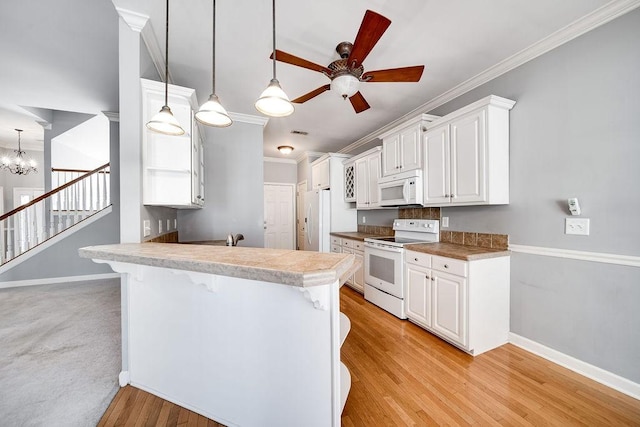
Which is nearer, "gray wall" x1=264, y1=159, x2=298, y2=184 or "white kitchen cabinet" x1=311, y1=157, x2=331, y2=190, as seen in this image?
"white kitchen cabinet" x1=311, y1=157, x2=331, y2=190

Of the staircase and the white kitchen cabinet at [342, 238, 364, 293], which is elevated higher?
the staircase

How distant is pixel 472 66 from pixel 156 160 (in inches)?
119

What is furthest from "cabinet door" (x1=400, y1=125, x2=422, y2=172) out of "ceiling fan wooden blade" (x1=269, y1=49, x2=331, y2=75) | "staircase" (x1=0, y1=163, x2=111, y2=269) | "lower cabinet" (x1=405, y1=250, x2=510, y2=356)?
"staircase" (x1=0, y1=163, x2=111, y2=269)

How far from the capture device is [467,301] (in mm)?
2141

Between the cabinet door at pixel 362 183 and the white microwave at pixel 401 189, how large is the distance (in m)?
0.54

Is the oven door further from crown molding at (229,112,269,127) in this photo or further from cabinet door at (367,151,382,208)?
crown molding at (229,112,269,127)

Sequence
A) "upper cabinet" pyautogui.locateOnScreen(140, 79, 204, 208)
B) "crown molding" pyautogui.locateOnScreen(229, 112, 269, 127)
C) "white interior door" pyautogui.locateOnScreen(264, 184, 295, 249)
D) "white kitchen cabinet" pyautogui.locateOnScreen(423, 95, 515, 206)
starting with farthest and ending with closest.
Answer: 1. "white interior door" pyautogui.locateOnScreen(264, 184, 295, 249)
2. "crown molding" pyautogui.locateOnScreen(229, 112, 269, 127)
3. "white kitchen cabinet" pyautogui.locateOnScreen(423, 95, 515, 206)
4. "upper cabinet" pyautogui.locateOnScreen(140, 79, 204, 208)

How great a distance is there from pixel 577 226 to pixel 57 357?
4404 millimetres

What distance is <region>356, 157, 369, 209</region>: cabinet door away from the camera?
4.09 m

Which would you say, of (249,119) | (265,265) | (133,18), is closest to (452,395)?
(265,265)

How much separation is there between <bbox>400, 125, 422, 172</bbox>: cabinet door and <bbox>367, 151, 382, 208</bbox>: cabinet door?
2.07 feet

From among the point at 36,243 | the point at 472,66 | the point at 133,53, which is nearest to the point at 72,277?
the point at 36,243

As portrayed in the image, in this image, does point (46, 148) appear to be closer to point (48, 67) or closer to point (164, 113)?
point (48, 67)

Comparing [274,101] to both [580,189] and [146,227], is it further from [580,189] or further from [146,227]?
[580,189]
